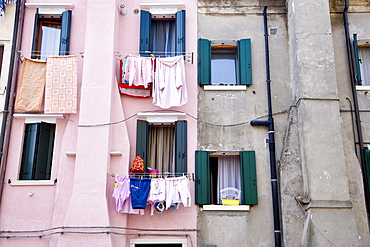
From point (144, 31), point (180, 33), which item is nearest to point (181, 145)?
point (180, 33)

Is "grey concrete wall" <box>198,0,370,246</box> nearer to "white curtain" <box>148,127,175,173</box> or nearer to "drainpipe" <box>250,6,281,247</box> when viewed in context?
"drainpipe" <box>250,6,281,247</box>

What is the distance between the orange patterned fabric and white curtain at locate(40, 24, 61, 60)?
4601 mm

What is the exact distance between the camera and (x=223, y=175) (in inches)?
557

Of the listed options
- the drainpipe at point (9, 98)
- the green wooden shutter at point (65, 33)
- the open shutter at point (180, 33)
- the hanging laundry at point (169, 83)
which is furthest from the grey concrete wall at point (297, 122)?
the drainpipe at point (9, 98)

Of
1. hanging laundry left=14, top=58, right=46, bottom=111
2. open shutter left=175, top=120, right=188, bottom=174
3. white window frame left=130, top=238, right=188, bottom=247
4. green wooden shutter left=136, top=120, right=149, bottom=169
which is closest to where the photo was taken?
white window frame left=130, top=238, right=188, bottom=247

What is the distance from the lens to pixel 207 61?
14.7m

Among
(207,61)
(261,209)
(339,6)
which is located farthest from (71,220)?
(339,6)

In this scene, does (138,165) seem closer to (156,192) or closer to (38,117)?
(156,192)

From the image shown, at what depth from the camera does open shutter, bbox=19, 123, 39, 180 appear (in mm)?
13859

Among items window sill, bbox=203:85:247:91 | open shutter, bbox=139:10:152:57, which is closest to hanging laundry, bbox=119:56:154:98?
open shutter, bbox=139:10:152:57

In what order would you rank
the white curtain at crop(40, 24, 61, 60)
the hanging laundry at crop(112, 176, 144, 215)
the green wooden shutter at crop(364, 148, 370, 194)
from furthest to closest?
the white curtain at crop(40, 24, 61, 60) → the green wooden shutter at crop(364, 148, 370, 194) → the hanging laundry at crop(112, 176, 144, 215)

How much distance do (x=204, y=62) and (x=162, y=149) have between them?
2911mm

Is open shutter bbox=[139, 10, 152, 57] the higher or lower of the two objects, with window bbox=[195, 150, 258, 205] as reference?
higher

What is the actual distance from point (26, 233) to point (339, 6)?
11.5 meters
